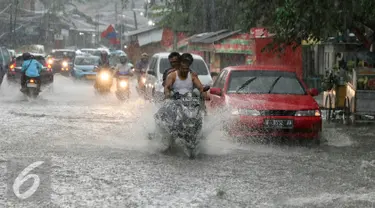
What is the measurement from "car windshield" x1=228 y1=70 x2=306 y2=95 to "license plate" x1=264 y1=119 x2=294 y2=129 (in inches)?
53.6

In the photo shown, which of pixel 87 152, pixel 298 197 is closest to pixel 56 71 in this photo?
pixel 87 152

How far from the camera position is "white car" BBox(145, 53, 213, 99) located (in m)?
21.7

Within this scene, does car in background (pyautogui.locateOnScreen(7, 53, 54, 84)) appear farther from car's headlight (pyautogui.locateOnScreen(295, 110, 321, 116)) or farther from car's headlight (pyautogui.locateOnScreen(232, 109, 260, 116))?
car's headlight (pyautogui.locateOnScreen(295, 110, 321, 116))

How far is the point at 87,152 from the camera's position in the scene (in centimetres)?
1233

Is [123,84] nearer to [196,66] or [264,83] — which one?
[196,66]

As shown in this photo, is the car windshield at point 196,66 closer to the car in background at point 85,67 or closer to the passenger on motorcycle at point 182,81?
the passenger on motorcycle at point 182,81

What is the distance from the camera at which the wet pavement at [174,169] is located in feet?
27.4

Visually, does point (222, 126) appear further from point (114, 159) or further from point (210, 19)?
point (210, 19)

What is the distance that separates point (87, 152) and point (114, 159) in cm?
94

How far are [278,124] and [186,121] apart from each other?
2.17 meters

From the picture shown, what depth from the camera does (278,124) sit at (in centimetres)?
1332

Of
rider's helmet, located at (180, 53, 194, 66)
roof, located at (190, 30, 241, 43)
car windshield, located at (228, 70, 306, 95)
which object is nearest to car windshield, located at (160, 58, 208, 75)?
car windshield, located at (228, 70, 306, 95)

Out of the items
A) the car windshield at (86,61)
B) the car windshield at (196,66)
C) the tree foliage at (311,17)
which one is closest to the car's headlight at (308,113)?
the tree foliage at (311,17)

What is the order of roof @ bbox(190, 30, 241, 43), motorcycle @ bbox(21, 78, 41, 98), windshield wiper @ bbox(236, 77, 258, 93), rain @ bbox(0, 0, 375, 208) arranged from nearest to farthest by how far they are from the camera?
rain @ bbox(0, 0, 375, 208) → windshield wiper @ bbox(236, 77, 258, 93) → motorcycle @ bbox(21, 78, 41, 98) → roof @ bbox(190, 30, 241, 43)
